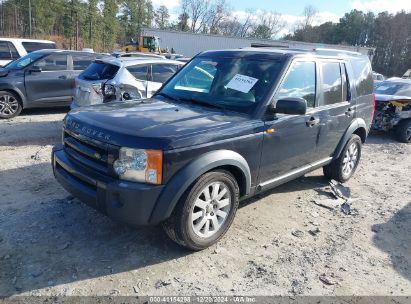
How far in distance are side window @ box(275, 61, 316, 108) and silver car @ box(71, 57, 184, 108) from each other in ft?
13.4

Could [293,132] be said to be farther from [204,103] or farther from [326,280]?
[326,280]

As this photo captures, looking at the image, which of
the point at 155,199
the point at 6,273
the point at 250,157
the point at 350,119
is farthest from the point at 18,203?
the point at 350,119

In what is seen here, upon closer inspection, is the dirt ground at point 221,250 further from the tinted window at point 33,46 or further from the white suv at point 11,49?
the tinted window at point 33,46

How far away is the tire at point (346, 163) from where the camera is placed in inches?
223

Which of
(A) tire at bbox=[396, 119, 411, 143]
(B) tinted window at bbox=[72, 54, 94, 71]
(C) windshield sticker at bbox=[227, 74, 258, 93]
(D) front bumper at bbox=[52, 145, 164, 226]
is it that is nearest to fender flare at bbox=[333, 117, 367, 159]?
(C) windshield sticker at bbox=[227, 74, 258, 93]

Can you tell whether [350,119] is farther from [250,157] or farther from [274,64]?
[250,157]

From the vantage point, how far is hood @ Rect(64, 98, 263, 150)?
313cm

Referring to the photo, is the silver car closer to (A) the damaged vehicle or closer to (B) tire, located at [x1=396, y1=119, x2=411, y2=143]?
(A) the damaged vehicle

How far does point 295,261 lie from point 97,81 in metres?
5.52

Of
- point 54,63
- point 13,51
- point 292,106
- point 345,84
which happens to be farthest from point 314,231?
point 13,51

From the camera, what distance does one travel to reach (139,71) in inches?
316

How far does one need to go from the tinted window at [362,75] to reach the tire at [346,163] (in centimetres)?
74

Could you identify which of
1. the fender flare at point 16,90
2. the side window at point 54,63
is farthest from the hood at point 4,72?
the side window at point 54,63

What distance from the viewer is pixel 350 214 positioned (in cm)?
490
